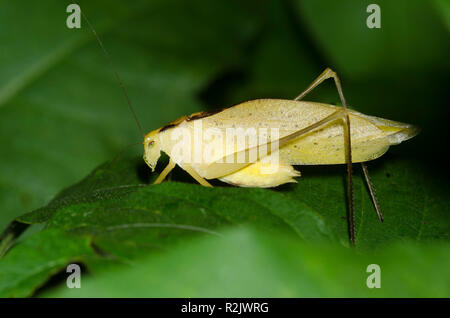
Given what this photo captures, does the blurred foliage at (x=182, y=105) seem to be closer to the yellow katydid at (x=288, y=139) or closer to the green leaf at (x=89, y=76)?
the green leaf at (x=89, y=76)

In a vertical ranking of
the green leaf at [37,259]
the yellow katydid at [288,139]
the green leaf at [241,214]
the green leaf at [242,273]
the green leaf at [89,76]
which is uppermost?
→ the green leaf at [89,76]

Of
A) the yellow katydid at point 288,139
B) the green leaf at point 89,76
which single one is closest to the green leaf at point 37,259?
the yellow katydid at point 288,139

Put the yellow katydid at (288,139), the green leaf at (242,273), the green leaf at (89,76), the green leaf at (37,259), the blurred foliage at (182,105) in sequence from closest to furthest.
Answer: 1. the green leaf at (242,273)
2. the green leaf at (37,259)
3. the blurred foliage at (182,105)
4. the yellow katydid at (288,139)
5. the green leaf at (89,76)

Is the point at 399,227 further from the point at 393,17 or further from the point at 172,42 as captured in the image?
the point at 172,42

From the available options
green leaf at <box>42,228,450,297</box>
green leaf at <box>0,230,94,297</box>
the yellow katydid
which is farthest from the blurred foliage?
green leaf at <box>42,228,450,297</box>

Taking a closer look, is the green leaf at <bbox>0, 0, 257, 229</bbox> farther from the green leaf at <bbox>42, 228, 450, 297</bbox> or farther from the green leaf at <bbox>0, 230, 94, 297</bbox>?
the green leaf at <bbox>42, 228, 450, 297</bbox>

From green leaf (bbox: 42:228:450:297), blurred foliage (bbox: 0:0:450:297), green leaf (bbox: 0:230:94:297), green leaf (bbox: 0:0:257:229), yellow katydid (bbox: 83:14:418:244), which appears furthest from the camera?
green leaf (bbox: 0:0:257:229)
